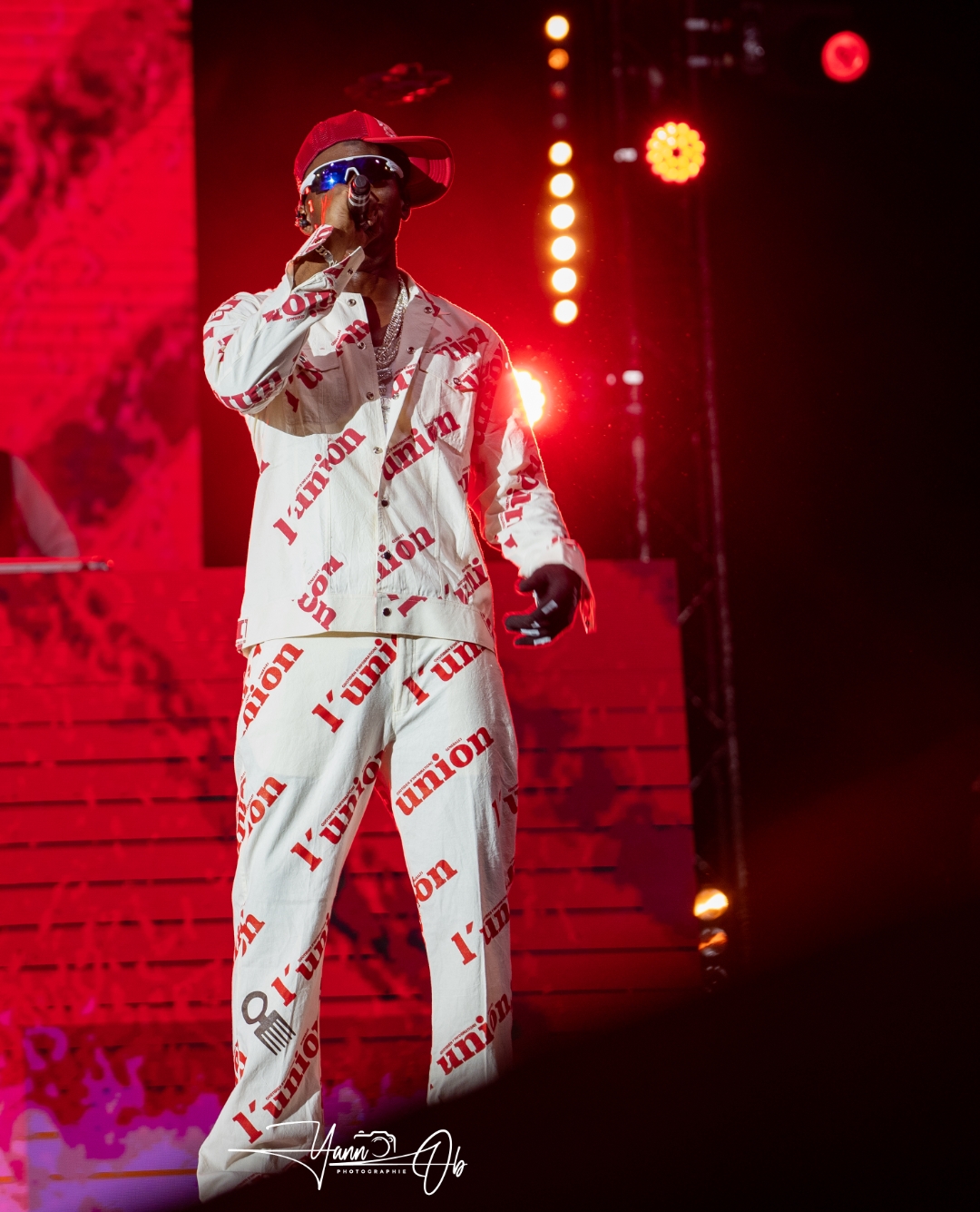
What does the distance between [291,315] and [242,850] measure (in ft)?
2.70

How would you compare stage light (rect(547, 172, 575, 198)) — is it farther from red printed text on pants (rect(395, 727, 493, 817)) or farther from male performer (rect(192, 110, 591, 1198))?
red printed text on pants (rect(395, 727, 493, 817))

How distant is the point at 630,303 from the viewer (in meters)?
4.40

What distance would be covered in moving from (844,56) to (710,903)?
3143 mm

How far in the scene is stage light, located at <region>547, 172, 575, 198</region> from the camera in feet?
14.7

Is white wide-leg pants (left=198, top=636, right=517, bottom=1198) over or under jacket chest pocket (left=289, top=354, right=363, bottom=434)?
under

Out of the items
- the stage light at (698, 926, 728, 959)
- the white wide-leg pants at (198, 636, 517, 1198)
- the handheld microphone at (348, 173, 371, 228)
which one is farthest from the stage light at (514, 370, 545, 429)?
the white wide-leg pants at (198, 636, 517, 1198)

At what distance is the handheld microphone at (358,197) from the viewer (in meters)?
2.04

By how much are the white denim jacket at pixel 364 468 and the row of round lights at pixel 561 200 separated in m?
2.27

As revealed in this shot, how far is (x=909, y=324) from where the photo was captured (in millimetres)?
4730

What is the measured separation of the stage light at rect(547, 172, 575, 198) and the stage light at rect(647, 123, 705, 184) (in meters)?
0.29

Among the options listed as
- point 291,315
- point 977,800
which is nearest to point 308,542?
point 291,315

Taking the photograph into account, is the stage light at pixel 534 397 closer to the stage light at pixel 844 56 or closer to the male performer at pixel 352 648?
the stage light at pixel 844 56

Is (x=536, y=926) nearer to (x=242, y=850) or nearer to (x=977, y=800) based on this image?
(x=242, y=850)

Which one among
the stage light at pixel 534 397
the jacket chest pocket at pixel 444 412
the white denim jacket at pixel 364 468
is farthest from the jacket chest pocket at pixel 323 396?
the stage light at pixel 534 397
